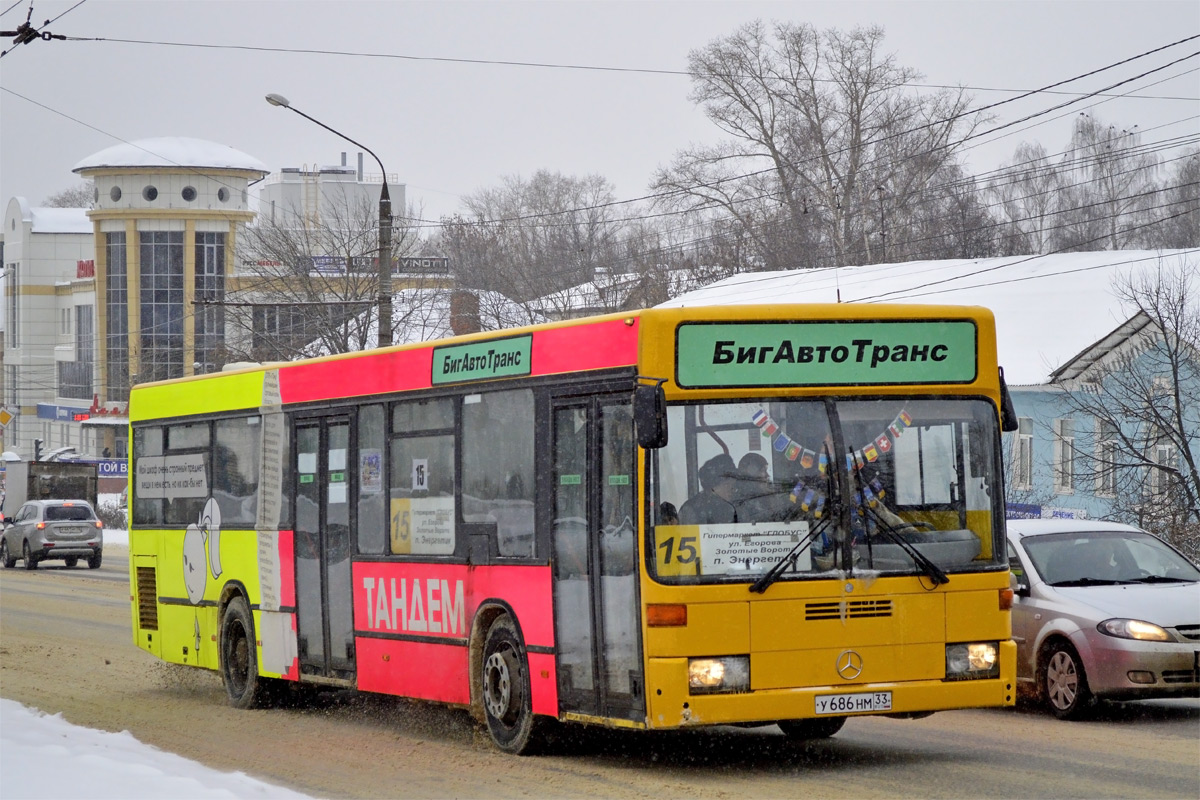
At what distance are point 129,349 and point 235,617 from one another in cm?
8215

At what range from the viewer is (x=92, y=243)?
10875 cm

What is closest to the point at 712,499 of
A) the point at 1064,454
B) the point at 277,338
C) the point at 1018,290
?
the point at 1064,454

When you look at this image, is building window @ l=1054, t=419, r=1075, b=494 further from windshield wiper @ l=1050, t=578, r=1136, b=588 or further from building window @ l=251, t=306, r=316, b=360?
windshield wiper @ l=1050, t=578, r=1136, b=588

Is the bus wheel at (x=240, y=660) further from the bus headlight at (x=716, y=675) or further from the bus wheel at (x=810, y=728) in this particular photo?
the bus headlight at (x=716, y=675)

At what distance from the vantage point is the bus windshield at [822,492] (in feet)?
29.5

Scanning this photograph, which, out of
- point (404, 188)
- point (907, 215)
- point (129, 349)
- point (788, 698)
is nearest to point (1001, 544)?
point (788, 698)

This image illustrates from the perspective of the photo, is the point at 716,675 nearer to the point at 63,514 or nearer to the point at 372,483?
the point at 372,483

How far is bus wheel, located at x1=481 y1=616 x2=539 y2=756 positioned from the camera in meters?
10.1

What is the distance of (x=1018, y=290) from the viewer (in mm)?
41031

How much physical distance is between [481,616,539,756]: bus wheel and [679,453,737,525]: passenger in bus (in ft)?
5.78

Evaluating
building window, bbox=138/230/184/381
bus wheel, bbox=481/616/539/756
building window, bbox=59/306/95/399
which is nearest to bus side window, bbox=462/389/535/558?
bus wheel, bbox=481/616/539/756

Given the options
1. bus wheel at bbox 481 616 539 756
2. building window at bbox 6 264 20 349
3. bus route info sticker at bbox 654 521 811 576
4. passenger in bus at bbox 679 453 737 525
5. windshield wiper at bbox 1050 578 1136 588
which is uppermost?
building window at bbox 6 264 20 349

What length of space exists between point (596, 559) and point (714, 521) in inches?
32.5

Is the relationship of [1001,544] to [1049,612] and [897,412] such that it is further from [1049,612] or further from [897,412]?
[1049,612]
